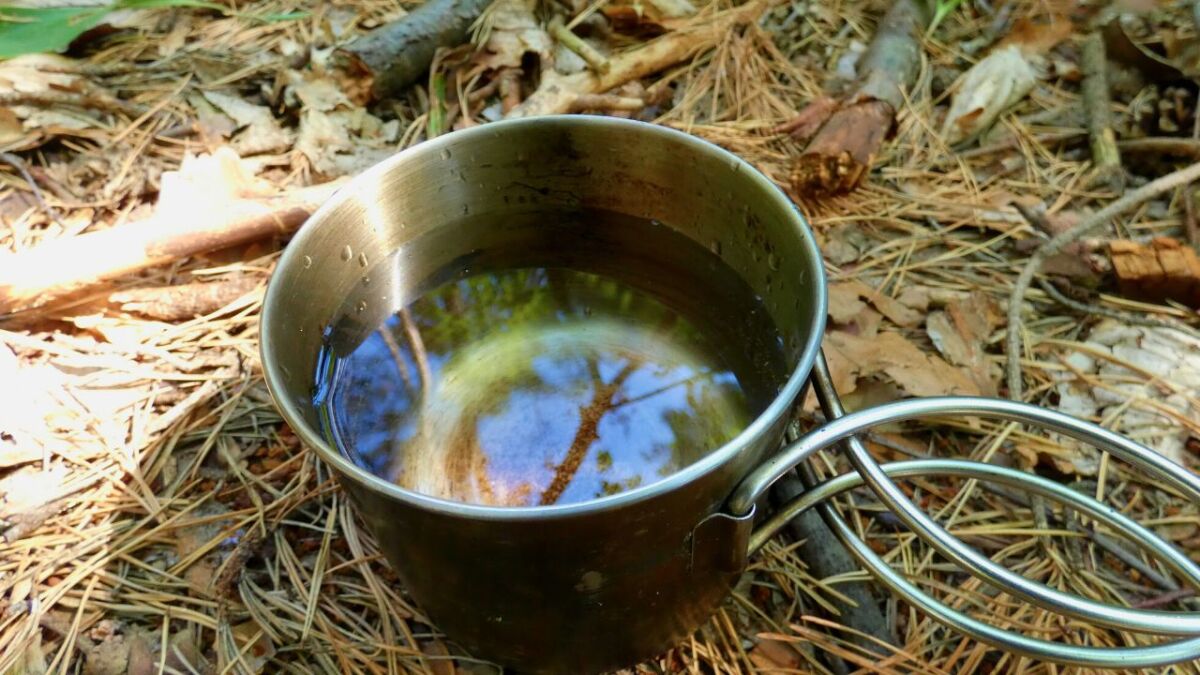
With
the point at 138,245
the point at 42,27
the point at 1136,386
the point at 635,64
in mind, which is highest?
the point at 42,27

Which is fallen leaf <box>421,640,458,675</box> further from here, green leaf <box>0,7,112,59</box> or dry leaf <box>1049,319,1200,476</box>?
green leaf <box>0,7,112,59</box>

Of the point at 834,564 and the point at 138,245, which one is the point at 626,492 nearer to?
the point at 834,564

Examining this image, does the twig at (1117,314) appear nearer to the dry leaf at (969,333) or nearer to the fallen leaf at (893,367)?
the dry leaf at (969,333)

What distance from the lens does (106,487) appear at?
3.87ft

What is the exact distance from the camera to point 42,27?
1.57 metres

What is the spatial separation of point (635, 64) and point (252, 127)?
0.82 meters

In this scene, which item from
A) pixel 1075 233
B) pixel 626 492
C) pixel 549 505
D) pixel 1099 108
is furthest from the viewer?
pixel 1099 108

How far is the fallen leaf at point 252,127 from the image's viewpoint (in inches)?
62.8

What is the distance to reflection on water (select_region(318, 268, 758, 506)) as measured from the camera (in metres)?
1.18

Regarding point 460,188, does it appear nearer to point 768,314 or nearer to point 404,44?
point 768,314

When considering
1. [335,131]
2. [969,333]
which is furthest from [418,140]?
[969,333]

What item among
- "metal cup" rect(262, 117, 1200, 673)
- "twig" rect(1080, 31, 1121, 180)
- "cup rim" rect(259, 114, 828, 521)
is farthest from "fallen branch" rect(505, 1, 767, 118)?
"twig" rect(1080, 31, 1121, 180)

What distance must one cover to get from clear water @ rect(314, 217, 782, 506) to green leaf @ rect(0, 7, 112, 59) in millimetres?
952

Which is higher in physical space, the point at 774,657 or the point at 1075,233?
the point at 1075,233
